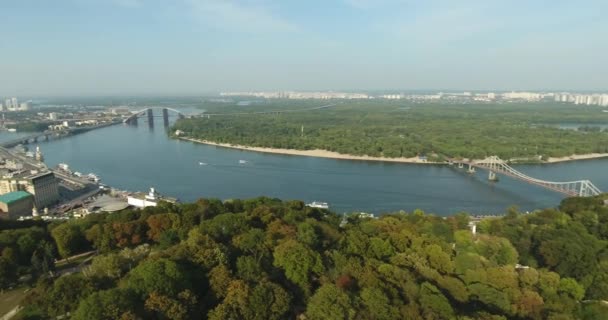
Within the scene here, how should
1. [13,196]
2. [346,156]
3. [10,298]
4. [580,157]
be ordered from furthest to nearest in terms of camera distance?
[346,156] < [580,157] < [13,196] < [10,298]

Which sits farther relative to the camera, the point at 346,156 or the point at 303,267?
the point at 346,156

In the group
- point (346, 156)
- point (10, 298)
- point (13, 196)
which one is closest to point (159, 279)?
point (10, 298)

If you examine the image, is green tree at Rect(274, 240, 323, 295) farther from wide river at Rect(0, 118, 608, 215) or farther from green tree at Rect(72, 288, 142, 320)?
wide river at Rect(0, 118, 608, 215)

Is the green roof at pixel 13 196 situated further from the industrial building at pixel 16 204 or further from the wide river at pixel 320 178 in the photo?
the wide river at pixel 320 178

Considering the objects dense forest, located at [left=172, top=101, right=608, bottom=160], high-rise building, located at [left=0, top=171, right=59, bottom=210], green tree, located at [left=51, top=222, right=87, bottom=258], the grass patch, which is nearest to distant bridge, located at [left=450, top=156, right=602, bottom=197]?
dense forest, located at [left=172, top=101, right=608, bottom=160]

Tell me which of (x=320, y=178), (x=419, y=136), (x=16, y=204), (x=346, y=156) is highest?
(x=419, y=136)

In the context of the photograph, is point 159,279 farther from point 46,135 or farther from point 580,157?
point 46,135

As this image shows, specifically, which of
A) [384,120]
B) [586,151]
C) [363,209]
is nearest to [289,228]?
[363,209]
